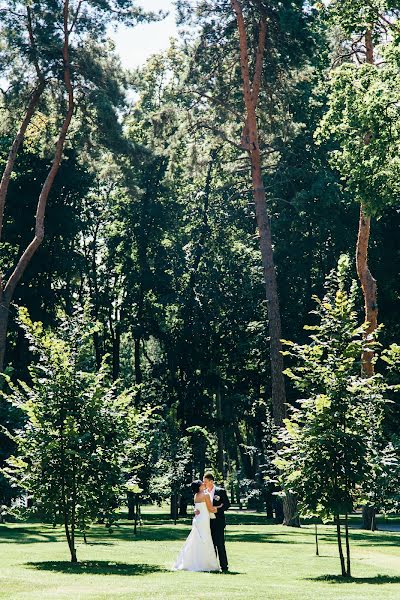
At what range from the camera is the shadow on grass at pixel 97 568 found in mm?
16500

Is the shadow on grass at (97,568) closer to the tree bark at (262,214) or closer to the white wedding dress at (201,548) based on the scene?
the white wedding dress at (201,548)

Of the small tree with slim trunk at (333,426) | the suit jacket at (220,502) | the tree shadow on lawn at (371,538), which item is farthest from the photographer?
the tree shadow on lawn at (371,538)

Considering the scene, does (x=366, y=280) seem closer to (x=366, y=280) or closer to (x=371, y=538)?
(x=366, y=280)

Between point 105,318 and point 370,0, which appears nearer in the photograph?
point 370,0

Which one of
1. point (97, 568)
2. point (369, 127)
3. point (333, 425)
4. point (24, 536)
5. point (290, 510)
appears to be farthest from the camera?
point (290, 510)

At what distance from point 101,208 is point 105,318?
6.08 metres

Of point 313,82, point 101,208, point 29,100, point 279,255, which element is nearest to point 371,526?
point 279,255

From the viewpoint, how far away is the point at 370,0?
2109 cm

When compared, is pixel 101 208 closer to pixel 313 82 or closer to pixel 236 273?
pixel 236 273

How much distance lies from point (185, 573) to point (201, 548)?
2.34ft

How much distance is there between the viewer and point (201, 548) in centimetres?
1727

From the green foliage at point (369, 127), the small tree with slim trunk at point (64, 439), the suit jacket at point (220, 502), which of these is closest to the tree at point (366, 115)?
the green foliage at point (369, 127)

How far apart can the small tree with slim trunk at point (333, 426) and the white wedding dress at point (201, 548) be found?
2.05 metres

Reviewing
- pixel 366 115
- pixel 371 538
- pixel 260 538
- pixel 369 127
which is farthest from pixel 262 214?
pixel 366 115
